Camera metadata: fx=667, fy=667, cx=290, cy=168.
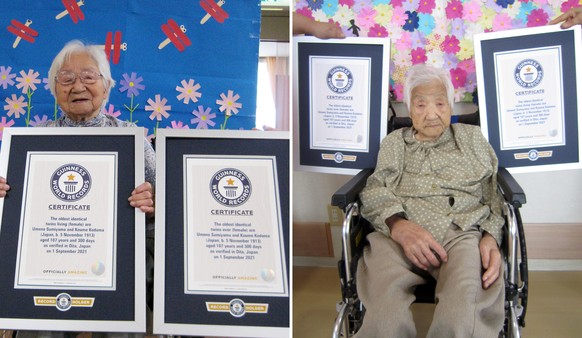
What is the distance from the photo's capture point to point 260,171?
211 centimetres

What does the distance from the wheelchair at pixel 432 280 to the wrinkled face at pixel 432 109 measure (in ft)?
0.95

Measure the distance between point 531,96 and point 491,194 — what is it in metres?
0.49

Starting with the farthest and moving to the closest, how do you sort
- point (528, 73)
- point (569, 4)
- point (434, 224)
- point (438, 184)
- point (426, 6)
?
point (426, 6), point (569, 4), point (528, 73), point (438, 184), point (434, 224)

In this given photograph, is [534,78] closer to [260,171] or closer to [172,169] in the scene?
[260,171]

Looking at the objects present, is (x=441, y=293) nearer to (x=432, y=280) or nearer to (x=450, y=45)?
(x=432, y=280)

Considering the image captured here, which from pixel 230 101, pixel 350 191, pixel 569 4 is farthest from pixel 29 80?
pixel 569 4

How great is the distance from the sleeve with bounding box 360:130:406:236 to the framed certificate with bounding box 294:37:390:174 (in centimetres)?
13

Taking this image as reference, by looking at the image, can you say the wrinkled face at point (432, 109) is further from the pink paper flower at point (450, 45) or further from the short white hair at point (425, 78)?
the pink paper flower at point (450, 45)

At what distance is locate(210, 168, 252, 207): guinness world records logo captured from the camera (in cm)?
211

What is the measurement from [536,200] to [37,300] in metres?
2.54

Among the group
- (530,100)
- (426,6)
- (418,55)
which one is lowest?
(530,100)

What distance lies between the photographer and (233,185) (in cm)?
211

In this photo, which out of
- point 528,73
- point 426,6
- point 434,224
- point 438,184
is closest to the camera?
point 434,224

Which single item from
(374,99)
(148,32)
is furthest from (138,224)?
(374,99)
